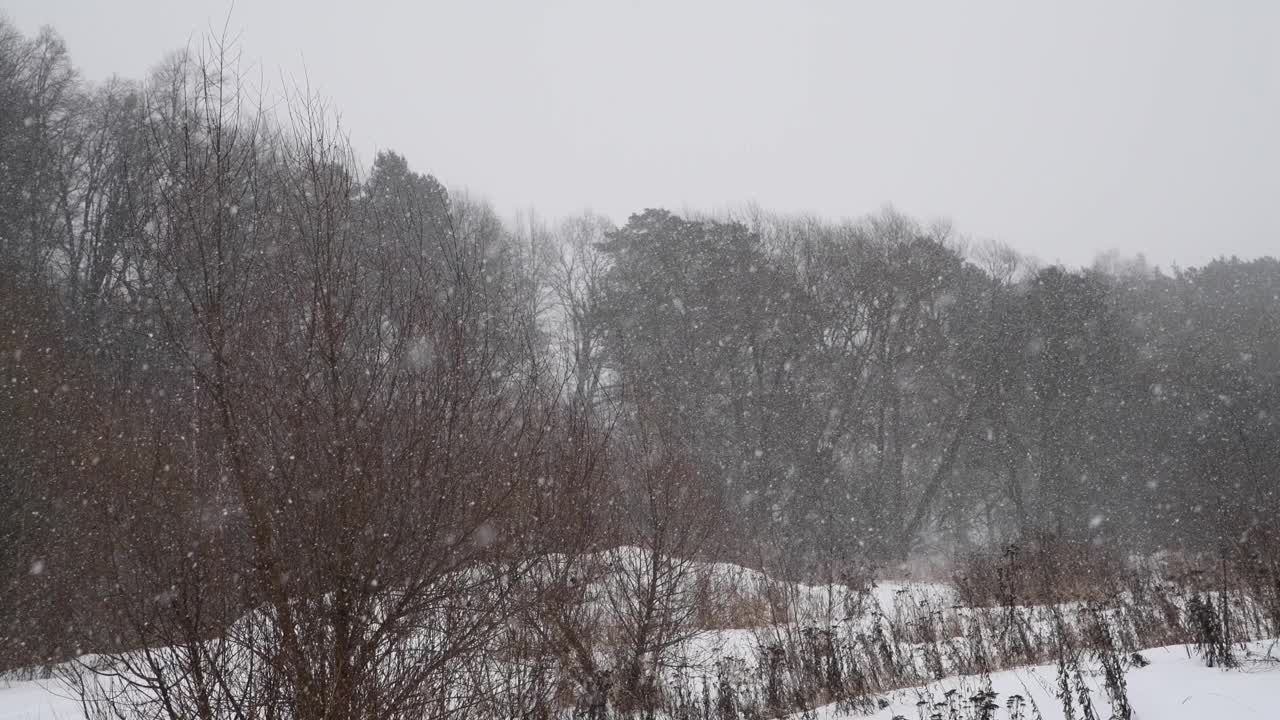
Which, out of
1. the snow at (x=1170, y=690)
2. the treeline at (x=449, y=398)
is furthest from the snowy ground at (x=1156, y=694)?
the treeline at (x=449, y=398)

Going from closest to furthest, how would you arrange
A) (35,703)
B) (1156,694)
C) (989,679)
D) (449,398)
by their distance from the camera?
1. (449,398)
2. (1156,694)
3. (989,679)
4. (35,703)

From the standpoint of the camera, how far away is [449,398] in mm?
3609

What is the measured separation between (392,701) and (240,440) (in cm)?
134

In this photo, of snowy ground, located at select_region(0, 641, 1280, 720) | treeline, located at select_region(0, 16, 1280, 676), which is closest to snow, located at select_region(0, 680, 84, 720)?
snowy ground, located at select_region(0, 641, 1280, 720)

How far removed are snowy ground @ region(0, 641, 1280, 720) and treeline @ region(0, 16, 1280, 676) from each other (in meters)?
1.85

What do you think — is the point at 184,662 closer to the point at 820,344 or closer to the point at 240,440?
the point at 240,440

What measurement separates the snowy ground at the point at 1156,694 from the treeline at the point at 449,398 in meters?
1.85

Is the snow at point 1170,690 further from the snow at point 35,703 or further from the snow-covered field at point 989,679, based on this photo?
the snow at point 35,703

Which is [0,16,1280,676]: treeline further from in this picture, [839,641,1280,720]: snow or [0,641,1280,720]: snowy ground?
[839,641,1280,720]: snow

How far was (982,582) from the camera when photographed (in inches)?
403

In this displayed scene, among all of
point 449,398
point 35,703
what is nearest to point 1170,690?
point 449,398

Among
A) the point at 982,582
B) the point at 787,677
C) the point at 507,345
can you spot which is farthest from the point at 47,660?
the point at 982,582

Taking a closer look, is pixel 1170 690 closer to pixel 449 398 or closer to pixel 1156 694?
pixel 1156 694

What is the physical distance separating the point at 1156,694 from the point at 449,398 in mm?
4365
